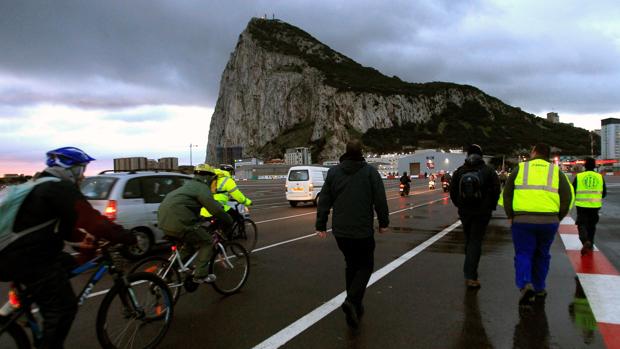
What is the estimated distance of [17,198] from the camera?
2.68m

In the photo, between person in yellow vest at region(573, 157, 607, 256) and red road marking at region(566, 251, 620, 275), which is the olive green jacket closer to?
red road marking at region(566, 251, 620, 275)

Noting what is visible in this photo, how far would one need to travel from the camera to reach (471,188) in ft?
18.0

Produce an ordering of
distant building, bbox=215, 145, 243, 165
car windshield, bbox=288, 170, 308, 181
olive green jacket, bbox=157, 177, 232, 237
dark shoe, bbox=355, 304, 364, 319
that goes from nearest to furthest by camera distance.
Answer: dark shoe, bbox=355, 304, 364, 319 → olive green jacket, bbox=157, 177, 232, 237 → car windshield, bbox=288, 170, 308, 181 → distant building, bbox=215, 145, 243, 165

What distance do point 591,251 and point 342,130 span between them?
16238 centimetres

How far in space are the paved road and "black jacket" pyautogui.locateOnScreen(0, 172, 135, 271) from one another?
59.9 inches

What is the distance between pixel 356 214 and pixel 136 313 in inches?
87.3

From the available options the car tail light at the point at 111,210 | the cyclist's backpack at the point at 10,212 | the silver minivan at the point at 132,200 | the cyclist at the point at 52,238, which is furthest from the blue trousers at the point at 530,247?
the car tail light at the point at 111,210

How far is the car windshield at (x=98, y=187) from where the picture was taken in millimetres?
7758

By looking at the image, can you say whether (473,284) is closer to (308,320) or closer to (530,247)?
→ (530,247)

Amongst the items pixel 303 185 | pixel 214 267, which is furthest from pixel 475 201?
pixel 303 185

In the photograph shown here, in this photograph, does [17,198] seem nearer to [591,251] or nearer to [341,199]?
[341,199]

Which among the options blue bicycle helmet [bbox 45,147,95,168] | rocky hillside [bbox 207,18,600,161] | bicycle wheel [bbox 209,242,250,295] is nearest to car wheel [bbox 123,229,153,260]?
bicycle wheel [bbox 209,242,250,295]

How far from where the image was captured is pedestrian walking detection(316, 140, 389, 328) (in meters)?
4.26

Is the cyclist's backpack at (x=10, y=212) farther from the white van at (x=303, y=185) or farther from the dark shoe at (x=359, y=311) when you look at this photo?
the white van at (x=303, y=185)
